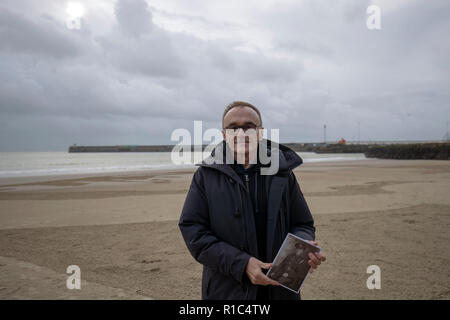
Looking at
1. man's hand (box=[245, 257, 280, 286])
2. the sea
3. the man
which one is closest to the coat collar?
the man

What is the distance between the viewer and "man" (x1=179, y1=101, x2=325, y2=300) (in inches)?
76.6

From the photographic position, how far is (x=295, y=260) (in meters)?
1.94

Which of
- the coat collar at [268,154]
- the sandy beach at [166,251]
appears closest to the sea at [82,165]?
the sandy beach at [166,251]

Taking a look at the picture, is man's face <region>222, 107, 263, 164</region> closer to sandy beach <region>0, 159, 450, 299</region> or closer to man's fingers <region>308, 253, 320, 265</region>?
man's fingers <region>308, 253, 320, 265</region>

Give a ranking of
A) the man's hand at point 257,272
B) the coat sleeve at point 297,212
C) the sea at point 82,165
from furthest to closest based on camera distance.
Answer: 1. the sea at point 82,165
2. the coat sleeve at point 297,212
3. the man's hand at point 257,272

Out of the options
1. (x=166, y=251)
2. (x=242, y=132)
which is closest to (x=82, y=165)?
(x=166, y=251)

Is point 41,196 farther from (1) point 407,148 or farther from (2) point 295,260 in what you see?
(1) point 407,148

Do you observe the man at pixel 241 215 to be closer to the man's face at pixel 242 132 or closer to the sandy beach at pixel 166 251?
the man's face at pixel 242 132

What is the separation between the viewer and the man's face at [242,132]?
2.13 m

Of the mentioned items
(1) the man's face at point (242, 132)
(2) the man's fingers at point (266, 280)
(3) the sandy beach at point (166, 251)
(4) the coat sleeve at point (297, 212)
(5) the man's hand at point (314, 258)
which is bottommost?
(3) the sandy beach at point (166, 251)
